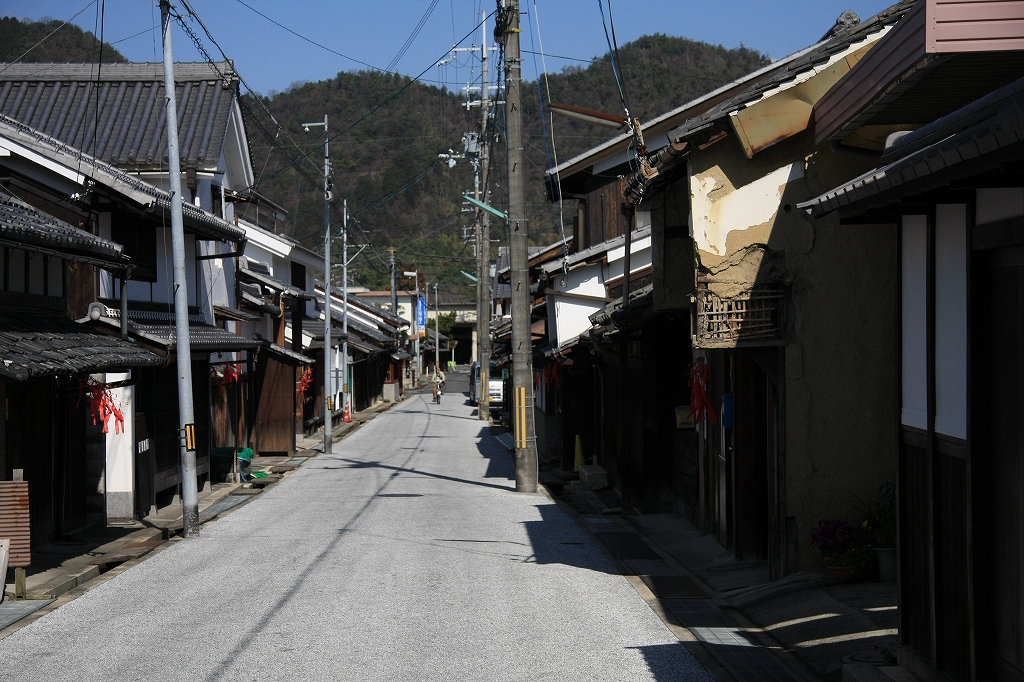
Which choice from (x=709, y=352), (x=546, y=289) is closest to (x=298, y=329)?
(x=546, y=289)

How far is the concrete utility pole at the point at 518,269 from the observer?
959 inches

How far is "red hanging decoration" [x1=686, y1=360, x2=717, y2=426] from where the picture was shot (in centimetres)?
1461

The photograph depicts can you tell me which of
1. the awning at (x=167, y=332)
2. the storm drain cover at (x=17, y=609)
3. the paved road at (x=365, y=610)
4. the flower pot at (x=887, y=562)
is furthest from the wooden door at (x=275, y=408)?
the flower pot at (x=887, y=562)

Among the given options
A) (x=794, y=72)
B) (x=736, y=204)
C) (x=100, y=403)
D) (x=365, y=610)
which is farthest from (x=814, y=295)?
(x=100, y=403)

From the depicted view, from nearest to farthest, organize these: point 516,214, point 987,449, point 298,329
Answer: point 987,449 → point 516,214 → point 298,329

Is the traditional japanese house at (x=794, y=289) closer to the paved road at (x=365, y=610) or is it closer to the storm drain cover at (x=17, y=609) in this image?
the paved road at (x=365, y=610)

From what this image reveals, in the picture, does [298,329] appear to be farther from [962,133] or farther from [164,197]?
[962,133]

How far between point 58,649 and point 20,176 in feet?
37.5

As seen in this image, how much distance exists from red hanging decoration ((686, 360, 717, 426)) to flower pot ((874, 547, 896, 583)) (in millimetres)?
4290

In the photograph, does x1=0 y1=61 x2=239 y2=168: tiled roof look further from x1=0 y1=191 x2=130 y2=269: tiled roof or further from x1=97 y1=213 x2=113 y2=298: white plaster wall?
x1=0 y1=191 x2=130 y2=269: tiled roof

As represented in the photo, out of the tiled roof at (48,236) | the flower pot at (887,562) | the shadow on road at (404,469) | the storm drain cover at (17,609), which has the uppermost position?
the tiled roof at (48,236)

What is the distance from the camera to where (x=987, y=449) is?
644 cm

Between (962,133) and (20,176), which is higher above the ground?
(20,176)

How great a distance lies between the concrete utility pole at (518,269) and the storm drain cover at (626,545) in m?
6.99
